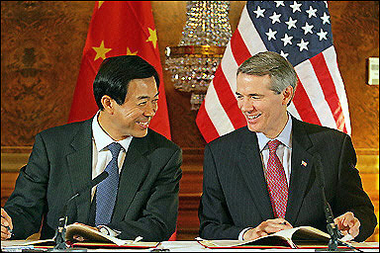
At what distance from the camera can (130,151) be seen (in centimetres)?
248

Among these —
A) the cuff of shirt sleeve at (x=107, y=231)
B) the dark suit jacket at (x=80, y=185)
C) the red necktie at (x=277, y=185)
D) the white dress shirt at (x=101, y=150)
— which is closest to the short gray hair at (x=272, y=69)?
the red necktie at (x=277, y=185)

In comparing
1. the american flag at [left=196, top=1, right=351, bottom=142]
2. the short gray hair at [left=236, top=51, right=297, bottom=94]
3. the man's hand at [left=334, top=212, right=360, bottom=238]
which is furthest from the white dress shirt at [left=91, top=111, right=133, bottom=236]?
the american flag at [left=196, top=1, right=351, bottom=142]

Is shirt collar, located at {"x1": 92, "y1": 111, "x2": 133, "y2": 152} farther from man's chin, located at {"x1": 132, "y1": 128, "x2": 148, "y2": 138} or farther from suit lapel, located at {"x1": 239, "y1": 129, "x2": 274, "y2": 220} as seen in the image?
suit lapel, located at {"x1": 239, "y1": 129, "x2": 274, "y2": 220}

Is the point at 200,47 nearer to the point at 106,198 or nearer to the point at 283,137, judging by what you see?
the point at 283,137

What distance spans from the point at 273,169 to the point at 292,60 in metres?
1.22

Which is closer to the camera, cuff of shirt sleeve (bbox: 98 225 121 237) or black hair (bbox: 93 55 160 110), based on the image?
cuff of shirt sleeve (bbox: 98 225 121 237)

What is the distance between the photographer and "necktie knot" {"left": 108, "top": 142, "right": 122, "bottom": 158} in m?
2.47

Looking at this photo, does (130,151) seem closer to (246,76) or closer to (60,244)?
(246,76)

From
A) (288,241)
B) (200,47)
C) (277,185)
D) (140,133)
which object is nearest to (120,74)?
(140,133)

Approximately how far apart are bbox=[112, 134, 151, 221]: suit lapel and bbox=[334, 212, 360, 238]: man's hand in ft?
2.61

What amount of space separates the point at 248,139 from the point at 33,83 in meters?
2.01

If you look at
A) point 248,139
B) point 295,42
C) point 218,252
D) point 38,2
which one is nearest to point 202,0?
point 295,42

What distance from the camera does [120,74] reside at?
7.81ft

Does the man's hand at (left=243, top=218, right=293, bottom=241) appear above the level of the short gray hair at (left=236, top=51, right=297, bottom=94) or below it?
below
